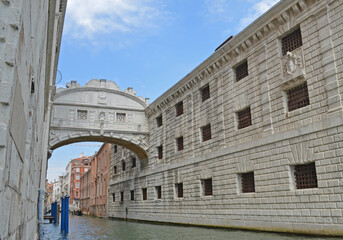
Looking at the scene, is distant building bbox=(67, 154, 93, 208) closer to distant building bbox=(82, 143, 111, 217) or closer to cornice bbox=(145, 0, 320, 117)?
distant building bbox=(82, 143, 111, 217)

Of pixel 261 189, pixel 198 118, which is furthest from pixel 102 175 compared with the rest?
pixel 261 189

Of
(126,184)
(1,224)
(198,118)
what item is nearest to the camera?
(1,224)

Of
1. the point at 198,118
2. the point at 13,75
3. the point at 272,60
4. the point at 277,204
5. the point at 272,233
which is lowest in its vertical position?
the point at 272,233

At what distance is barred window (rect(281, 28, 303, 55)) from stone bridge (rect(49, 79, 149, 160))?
43.7 ft

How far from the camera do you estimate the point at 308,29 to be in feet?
37.3

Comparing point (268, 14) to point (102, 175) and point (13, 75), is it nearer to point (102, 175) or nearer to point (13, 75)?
point (13, 75)

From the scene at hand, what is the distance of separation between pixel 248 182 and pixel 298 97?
4.00 meters

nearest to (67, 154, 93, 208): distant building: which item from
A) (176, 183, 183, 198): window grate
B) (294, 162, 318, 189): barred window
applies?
(176, 183, 183, 198): window grate

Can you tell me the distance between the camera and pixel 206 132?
16781 millimetres

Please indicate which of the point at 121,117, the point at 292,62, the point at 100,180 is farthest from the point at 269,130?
the point at 100,180

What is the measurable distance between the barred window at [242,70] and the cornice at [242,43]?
0.44 m

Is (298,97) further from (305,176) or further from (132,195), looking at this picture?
(132,195)

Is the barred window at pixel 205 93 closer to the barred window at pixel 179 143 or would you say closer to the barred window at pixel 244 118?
the barred window at pixel 244 118

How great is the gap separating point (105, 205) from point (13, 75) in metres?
34.3
